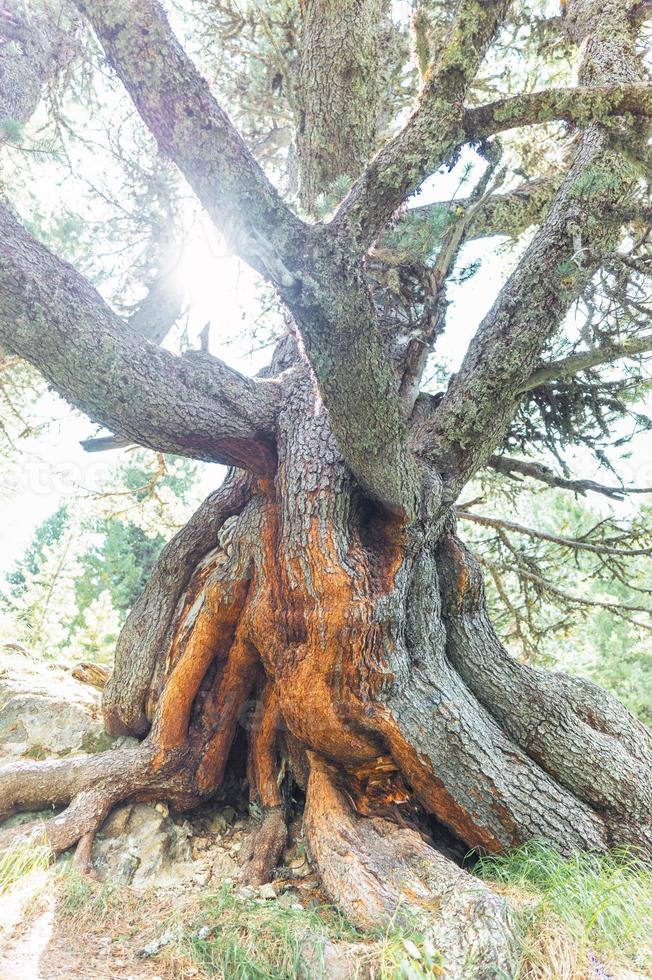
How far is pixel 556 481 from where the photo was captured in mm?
4715

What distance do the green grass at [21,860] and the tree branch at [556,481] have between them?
4507mm

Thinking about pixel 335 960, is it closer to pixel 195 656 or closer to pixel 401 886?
pixel 401 886

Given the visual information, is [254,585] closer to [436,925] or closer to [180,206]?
[436,925]

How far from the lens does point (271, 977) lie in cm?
203

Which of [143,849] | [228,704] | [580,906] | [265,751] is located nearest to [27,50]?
[228,704]

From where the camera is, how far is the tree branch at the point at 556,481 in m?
4.43

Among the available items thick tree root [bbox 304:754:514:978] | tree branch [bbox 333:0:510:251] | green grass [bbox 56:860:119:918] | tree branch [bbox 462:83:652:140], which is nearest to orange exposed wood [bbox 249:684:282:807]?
thick tree root [bbox 304:754:514:978]

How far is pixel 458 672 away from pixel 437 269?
9.26 ft

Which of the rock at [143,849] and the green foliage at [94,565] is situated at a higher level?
the green foliage at [94,565]

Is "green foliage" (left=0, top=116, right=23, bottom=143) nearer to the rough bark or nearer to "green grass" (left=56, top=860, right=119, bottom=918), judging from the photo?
the rough bark

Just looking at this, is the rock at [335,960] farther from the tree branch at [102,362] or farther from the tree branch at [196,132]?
the tree branch at [196,132]

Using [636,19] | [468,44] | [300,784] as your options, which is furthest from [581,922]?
[636,19]

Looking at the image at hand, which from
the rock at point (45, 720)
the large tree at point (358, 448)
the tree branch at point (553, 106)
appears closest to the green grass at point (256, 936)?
the large tree at point (358, 448)

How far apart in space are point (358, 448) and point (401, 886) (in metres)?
2.22
